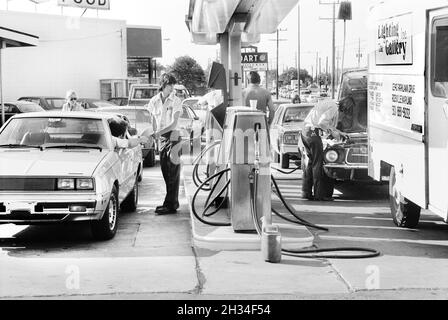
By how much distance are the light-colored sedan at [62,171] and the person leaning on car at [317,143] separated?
3219mm

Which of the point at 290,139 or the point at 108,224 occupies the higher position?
the point at 290,139

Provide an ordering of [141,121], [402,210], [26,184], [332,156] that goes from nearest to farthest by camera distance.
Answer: [26,184] → [402,210] → [332,156] → [141,121]

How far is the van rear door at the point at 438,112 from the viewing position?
719 centimetres

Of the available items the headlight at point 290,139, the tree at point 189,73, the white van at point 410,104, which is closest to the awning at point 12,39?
the headlight at point 290,139

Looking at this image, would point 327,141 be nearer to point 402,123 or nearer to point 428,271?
point 402,123

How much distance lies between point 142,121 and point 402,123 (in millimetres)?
9770

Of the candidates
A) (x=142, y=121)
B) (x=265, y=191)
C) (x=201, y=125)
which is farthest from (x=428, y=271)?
(x=201, y=125)

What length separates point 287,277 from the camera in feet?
21.8

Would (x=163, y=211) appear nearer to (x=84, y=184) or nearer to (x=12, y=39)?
(x=84, y=184)

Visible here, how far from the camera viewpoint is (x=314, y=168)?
11422mm

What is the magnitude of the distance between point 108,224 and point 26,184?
3.55 feet

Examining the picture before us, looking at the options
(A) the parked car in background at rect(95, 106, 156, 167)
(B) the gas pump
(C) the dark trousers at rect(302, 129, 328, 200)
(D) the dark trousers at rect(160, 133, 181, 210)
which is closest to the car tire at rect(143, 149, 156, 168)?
(A) the parked car in background at rect(95, 106, 156, 167)

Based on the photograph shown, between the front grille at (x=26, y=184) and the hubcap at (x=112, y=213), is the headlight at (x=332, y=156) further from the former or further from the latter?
the front grille at (x=26, y=184)

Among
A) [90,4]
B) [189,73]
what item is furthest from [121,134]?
[189,73]
